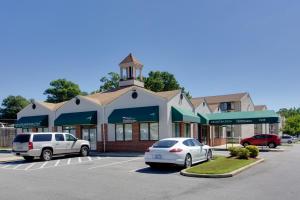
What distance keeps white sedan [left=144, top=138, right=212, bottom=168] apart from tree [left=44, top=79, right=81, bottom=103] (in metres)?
59.3

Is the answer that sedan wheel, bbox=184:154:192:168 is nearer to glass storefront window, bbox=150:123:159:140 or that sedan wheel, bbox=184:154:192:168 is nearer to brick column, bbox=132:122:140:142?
glass storefront window, bbox=150:123:159:140

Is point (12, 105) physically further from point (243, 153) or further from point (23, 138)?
point (243, 153)

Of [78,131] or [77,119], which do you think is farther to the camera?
[78,131]

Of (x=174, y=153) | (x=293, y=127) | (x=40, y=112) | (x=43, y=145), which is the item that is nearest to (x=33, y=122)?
(x=40, y=112)

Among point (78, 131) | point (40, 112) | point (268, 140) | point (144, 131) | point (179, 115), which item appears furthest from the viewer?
point (40, 112)

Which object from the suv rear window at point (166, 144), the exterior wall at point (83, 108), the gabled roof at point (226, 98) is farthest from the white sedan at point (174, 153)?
the gabled roof at point (226, 98)

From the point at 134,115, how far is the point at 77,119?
616 centimetres

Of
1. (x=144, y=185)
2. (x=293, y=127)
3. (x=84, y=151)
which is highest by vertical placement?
(x=144, y=185)

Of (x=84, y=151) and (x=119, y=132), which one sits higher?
(x=119, y=132)

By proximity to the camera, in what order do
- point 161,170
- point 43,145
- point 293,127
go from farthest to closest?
point 293,127, point 43,145, point 161,170

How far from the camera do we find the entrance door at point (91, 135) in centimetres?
3185

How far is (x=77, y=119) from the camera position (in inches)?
1246

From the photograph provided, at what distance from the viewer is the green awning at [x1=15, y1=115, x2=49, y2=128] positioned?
3503cm

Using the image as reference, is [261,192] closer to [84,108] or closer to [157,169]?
[157,169]
